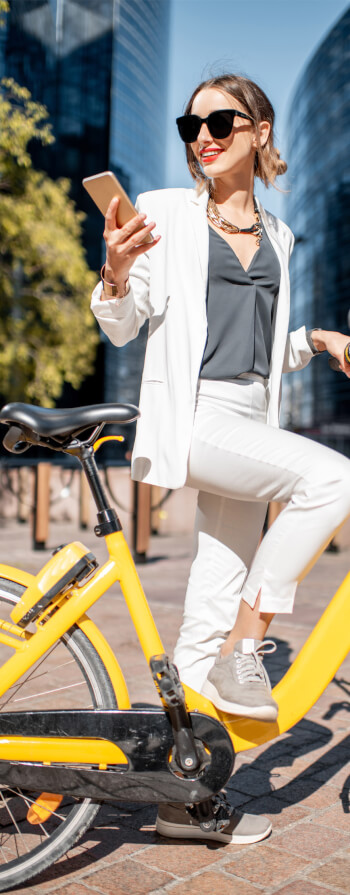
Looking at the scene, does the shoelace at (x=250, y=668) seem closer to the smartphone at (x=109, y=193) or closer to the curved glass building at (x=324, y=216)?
the smartphone at (x=109, y=193)

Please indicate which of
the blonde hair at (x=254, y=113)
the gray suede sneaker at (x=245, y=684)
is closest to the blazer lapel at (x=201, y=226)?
the blonde hair at (x=254, y=113)

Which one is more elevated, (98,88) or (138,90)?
(138,90)

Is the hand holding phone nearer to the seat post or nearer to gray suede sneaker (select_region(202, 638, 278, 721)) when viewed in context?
the seat post

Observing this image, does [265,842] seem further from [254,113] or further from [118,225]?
Result: [254,113]

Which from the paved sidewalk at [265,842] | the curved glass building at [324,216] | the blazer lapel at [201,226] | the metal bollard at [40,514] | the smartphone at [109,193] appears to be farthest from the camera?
the curved glass building at [324,216]

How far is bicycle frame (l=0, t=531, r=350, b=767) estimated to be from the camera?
206 centimetres

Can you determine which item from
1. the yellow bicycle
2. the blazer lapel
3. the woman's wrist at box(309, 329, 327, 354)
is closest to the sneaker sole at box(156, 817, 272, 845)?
the yellow bicycle

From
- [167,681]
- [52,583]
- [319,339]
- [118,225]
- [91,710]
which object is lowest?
[91,710]

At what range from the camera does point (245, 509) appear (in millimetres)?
2367

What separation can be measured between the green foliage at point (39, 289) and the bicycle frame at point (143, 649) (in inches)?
522

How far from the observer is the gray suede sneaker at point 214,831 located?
2.30 metres

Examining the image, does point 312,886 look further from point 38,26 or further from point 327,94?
point 327,94

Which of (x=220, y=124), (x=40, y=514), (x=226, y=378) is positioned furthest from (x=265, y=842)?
(x=40, y=514)

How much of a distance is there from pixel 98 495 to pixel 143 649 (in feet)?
1.29
